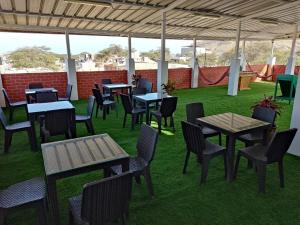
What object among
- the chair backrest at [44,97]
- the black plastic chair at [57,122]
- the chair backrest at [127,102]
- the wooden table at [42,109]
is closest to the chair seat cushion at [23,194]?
the black plastic chair at [57,122]

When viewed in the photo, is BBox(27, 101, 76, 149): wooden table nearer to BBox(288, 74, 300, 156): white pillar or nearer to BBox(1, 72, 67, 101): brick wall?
BBox(288, 74, 300, 156): white pillar

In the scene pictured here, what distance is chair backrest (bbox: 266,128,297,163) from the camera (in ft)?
8.09

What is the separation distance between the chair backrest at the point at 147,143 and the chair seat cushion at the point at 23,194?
1056 mm

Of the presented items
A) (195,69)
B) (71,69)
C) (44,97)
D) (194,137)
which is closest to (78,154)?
(194,137)

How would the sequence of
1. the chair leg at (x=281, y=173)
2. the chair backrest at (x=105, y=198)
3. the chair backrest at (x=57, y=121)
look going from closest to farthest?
the chair backrest at (x=105, y=198)
the chair leg at (x=281, y=173)
the chair backrest at (x=57, y=121)

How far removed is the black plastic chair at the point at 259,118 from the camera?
3240 mm

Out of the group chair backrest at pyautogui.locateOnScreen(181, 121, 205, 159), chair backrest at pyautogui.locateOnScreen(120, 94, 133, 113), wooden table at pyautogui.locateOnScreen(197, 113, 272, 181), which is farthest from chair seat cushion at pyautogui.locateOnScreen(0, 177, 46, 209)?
chair backrest at pyautogui.locateOnScreen(120, 94, 133, 113)

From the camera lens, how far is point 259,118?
356cm

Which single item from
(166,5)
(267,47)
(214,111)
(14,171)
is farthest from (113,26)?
(267,47)

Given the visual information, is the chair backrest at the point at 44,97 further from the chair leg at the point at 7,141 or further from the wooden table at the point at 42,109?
the chair leg at the point at 7,141

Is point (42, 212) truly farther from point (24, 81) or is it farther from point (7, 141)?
point (24, 81)

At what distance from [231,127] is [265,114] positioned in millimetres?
898

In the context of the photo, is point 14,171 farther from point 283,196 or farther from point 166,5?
point 166,5

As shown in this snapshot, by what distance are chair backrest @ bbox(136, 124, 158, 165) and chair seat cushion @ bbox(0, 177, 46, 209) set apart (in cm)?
106
